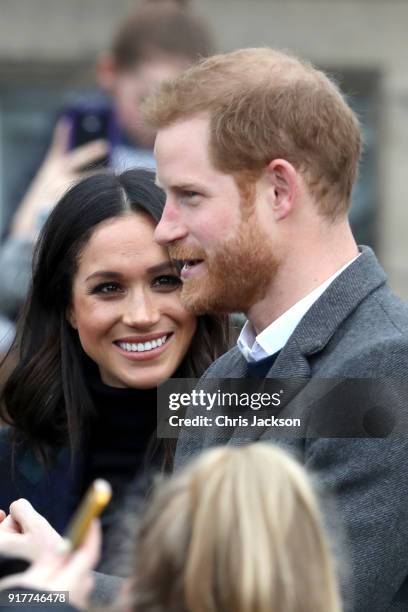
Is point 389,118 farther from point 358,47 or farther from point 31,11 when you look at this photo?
point 31,11

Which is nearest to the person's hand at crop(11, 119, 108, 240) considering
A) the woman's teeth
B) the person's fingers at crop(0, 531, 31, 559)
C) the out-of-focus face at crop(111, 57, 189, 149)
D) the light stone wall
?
the out-of-focus face at crop(111, 57, 189, 149)

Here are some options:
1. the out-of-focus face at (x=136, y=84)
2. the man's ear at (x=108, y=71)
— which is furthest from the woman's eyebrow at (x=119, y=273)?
the man's ear at (x=108, y=71)

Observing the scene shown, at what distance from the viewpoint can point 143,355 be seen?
4148mm

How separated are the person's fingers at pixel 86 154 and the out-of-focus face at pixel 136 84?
0.42ft

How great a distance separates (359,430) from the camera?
3238 millimetres

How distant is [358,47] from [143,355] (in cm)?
608

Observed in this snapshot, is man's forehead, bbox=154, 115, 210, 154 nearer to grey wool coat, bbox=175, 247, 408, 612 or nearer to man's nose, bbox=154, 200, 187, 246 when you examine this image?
man's nose, bbox=154, 200, 187, 246

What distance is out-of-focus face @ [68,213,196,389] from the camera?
13.6 ft

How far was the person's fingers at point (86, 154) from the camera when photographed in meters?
6.07

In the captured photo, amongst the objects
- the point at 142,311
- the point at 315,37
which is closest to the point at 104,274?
the point at 142,311

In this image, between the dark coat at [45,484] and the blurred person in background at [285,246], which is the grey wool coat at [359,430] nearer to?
the blurred person in background at [285,246]

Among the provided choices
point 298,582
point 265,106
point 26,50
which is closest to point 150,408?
point 265,106

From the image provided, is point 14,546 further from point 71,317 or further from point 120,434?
point 71,317

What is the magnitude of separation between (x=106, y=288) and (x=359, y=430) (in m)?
1.16
